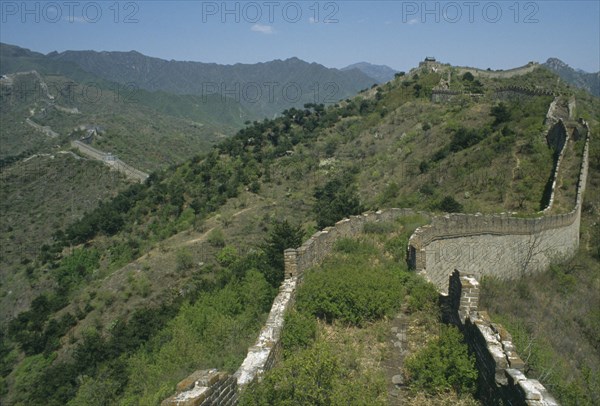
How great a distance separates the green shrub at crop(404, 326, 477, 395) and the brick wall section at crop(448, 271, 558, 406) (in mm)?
157

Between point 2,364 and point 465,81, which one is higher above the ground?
point 465,81

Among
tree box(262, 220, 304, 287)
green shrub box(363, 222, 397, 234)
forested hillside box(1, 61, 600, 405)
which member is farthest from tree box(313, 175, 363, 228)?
green shrub box(363, 222, 397, 234)

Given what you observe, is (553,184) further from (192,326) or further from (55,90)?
(55,90)

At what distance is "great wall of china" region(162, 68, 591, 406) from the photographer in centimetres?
489

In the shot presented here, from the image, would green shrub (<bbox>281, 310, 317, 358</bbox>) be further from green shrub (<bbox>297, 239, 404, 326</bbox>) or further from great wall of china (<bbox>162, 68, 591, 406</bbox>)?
green shrub (<bbox>297, 239, 404, 326</bbox>)

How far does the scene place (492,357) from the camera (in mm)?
5527

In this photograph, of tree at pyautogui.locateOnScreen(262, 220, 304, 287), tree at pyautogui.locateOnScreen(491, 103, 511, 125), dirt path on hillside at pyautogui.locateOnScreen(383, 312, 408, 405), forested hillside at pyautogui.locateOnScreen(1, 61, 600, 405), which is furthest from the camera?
tree at pyautogui.locateOnScreen(491, 103, 511, 125)

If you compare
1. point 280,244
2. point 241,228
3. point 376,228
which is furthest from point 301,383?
point 241,228

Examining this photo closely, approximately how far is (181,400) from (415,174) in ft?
94.1

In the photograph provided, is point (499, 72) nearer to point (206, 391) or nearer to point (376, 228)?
point (376, 228)

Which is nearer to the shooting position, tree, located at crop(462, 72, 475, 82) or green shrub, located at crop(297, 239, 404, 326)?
green shrub, located at crop(297, 239, 404, 326)

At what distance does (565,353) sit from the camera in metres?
9.49

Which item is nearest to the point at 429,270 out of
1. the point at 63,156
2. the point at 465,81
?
the point at 465,81

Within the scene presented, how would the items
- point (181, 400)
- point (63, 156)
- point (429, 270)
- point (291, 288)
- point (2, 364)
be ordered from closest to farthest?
point (181, 400)
point (291, 288)
point (429, 270)
point (2, 364)
point (63, 156)
